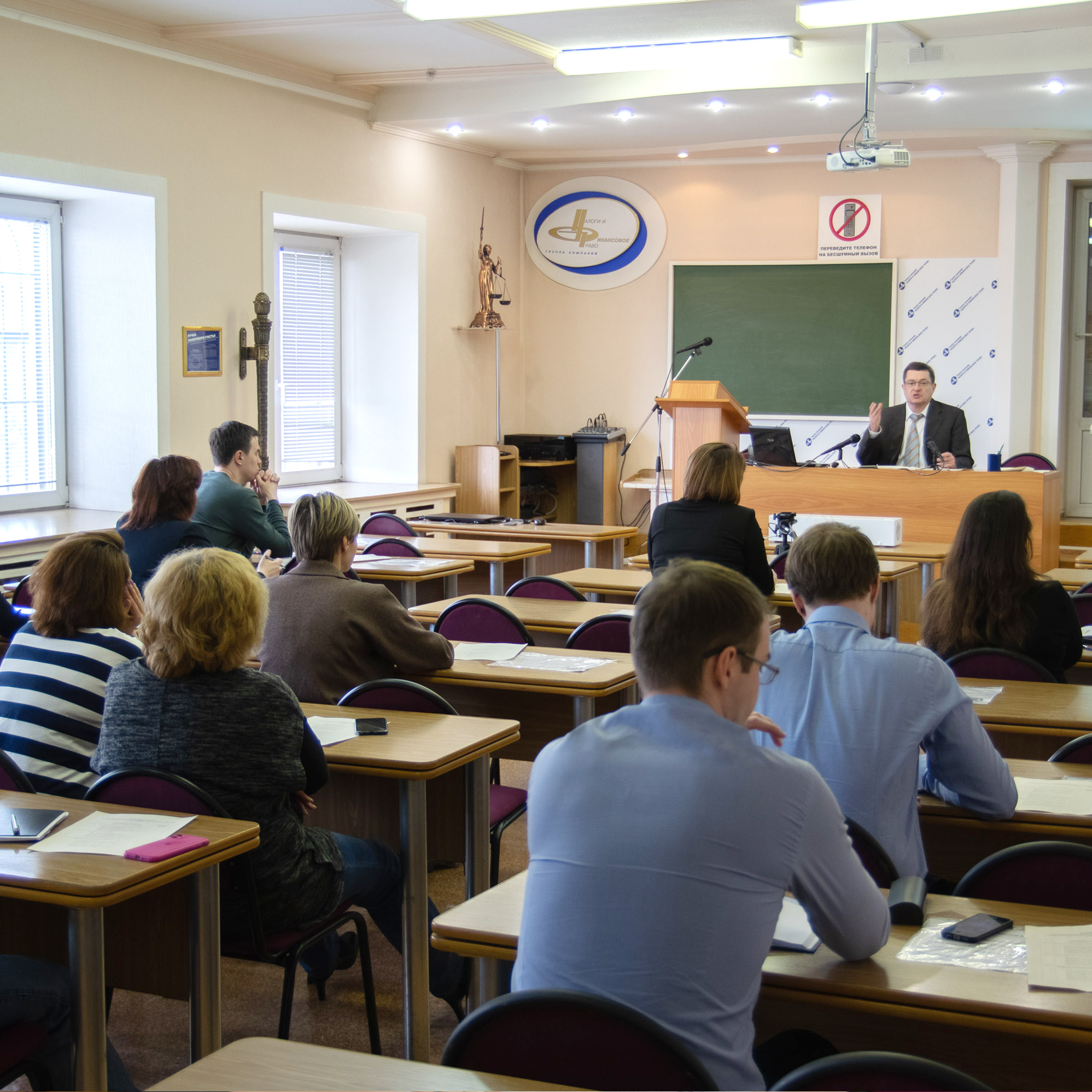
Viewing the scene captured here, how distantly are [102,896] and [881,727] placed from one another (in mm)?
1369

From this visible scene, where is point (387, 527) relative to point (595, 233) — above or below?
below

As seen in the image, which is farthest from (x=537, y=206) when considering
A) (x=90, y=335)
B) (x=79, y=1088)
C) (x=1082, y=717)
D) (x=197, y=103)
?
(x=79, y=1088)

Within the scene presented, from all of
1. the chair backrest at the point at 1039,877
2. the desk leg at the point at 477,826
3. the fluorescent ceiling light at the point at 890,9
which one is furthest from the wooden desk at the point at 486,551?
the chair backrest at the point at 1039,877

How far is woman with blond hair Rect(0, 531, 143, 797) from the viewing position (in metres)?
2.78

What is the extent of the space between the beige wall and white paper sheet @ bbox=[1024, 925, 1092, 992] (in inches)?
227

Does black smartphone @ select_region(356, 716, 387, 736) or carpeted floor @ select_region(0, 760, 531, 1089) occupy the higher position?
black smartphone @ select_region(356, 716, 387, 736)

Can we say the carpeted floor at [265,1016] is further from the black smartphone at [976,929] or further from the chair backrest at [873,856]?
the black smartphone at [976,929]

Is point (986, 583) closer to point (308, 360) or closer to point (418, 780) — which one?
point (418, 780)

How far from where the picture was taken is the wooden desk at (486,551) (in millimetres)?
6281

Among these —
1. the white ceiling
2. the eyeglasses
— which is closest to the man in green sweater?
the white ceiling

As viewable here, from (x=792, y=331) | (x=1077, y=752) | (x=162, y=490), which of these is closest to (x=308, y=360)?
(x=792, y=331)

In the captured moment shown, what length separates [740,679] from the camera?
1671mm

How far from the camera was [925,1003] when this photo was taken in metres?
1.66

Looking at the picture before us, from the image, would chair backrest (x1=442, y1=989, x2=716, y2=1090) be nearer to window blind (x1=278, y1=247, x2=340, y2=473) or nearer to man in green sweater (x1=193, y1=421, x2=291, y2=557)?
man in green sweater (x1=193, y1=421, x2=291, y2=557)
